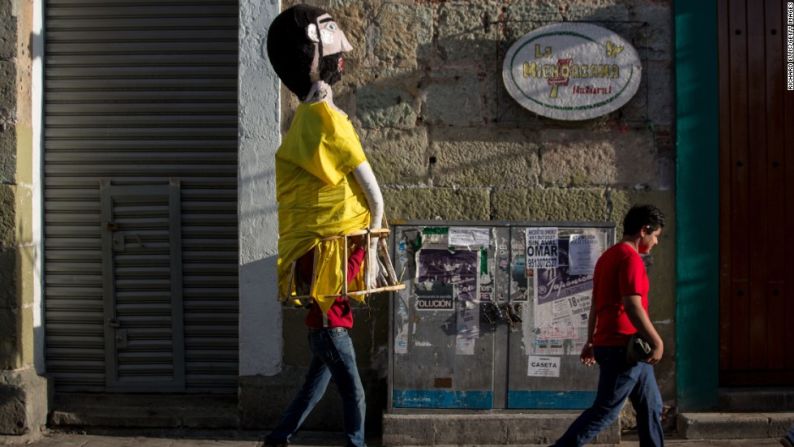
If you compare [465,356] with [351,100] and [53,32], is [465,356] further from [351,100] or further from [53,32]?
[53,32]

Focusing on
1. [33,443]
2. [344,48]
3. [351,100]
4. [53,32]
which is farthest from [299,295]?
[53,32]

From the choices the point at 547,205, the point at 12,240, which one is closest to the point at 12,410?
the point at 12,240

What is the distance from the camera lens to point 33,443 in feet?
20.6

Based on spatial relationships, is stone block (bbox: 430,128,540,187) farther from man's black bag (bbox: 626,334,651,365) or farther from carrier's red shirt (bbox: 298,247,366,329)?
man's black bag (bbox: 626,334,651,365)

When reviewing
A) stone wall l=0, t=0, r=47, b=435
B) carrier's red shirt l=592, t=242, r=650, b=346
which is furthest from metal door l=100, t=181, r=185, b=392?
carrier's red shirt l=592, t=242, r=650, b=346

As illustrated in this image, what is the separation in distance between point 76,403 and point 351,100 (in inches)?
106

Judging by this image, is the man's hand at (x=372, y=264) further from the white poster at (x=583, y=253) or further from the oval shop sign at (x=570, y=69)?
the oval shop sign at (x=570, y=69)

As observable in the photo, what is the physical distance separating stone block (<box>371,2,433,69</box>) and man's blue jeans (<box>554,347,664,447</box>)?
2419 mm

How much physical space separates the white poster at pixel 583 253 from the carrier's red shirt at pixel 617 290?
3.10ft

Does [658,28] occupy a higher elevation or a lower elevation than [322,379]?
higher

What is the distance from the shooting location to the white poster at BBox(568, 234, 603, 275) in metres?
6.06

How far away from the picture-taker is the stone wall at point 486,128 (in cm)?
649

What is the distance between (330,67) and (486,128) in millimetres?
1552

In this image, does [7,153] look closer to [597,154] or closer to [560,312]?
[560,312]
